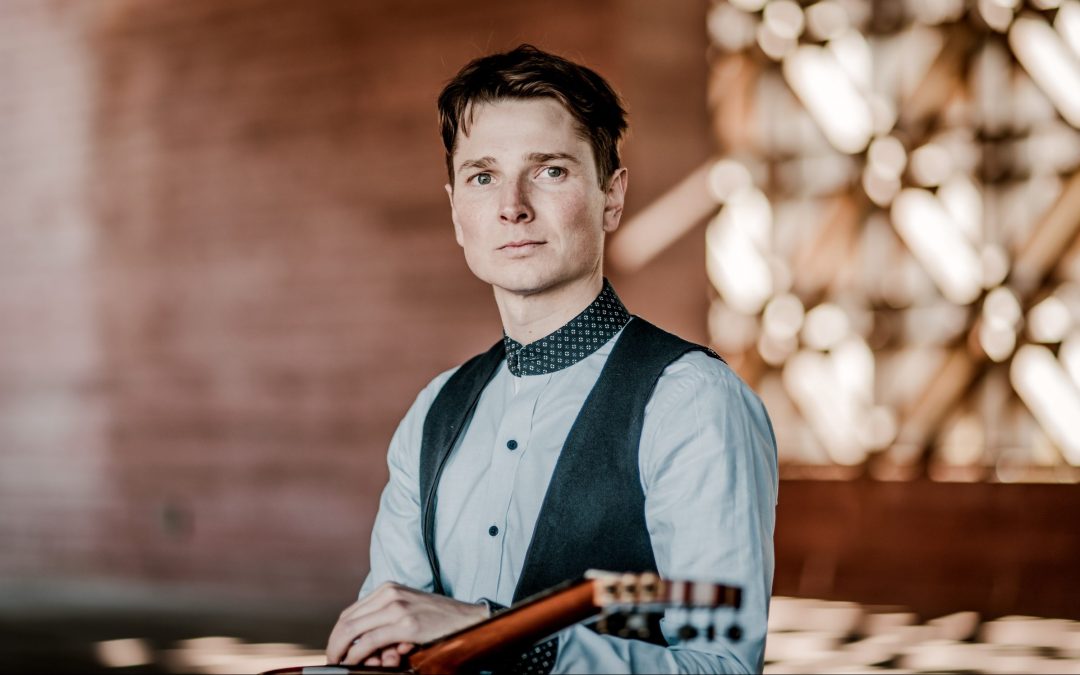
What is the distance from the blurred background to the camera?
15.6 ft

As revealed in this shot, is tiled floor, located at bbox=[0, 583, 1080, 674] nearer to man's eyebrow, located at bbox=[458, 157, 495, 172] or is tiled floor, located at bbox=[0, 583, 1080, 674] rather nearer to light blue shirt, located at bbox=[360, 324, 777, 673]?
light blue shirt, located at bbox=[360, 324, 777, 673]

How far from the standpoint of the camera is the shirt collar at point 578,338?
1.54 metres

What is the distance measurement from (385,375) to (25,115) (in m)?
3.27

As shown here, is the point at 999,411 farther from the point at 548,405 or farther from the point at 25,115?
the point at 25,115

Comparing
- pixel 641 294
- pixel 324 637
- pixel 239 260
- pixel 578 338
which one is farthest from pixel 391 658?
pixel 239 260

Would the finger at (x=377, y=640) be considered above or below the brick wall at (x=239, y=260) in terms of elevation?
below

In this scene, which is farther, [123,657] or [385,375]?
[385,375]

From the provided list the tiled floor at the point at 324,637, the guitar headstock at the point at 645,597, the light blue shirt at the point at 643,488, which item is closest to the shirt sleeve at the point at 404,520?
the light blue shirt at the point at 643,488

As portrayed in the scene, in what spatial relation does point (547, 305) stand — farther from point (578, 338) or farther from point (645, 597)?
point (645, 597)

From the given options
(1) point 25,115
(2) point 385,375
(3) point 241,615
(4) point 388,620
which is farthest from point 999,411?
(1) point 25,115

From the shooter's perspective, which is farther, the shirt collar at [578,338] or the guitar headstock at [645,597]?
the shirt collar at [578,338]

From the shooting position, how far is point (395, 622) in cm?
121

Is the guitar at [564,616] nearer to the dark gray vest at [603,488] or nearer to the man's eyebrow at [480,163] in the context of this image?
the dark gray vest at [603,488]

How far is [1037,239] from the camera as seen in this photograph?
4.78 metres
